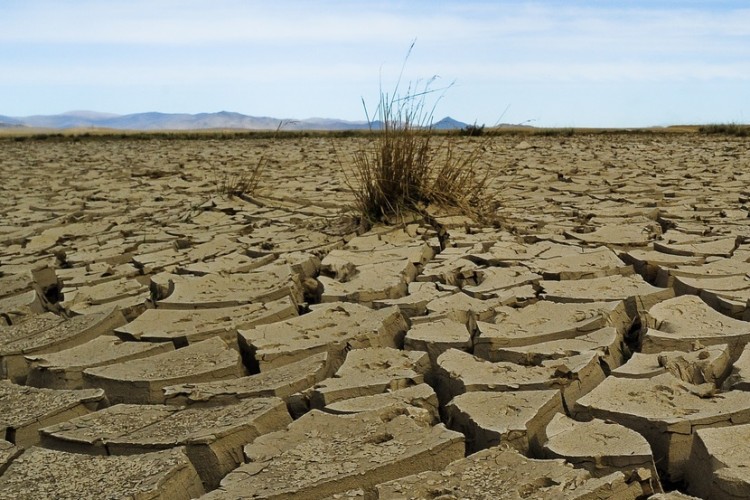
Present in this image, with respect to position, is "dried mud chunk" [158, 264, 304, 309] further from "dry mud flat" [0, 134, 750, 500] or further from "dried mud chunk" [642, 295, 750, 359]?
"dried mud chunk" [642, 295, 750, 359]

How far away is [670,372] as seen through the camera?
7.14 ft

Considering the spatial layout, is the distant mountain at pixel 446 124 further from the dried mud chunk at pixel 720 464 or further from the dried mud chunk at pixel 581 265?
the dried mud chunk at pixel 720 464

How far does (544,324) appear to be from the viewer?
267 centimetres

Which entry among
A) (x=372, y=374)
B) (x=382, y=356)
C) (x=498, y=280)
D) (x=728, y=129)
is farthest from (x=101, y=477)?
(x=728, y=129)

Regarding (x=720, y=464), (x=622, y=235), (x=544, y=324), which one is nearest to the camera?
(x=720, y=464)

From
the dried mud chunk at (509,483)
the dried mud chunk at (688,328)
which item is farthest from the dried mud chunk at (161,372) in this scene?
the dried mud chunk at (688,328)

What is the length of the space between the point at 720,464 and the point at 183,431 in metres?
1.20

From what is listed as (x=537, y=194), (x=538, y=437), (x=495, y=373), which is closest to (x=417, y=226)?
(x=537, y=194)

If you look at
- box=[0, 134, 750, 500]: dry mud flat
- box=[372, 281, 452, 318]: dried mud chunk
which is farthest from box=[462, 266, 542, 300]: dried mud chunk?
box=[372, 281, 452, 318]: dried mud chunk

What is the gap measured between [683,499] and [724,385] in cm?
62

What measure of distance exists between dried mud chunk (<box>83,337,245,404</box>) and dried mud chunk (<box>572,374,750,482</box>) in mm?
1022

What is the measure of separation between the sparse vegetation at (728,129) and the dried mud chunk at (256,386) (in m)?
11.7

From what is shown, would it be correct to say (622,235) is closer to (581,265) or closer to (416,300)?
(581,265)

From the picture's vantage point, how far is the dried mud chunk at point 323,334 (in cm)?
252
